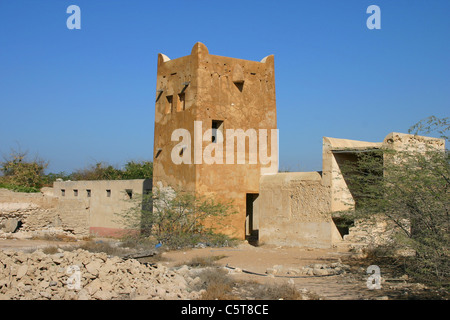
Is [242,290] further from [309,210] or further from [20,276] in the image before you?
[309,210]

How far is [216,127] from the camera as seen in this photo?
63.9ft

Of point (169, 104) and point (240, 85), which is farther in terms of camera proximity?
point (169, 104)

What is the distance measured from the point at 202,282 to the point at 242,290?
0.87m

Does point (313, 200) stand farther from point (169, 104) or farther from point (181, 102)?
point (169, 104)

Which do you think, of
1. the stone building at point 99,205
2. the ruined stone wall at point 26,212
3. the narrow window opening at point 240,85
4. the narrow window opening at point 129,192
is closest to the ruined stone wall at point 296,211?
the narrow window opening at point 240,85

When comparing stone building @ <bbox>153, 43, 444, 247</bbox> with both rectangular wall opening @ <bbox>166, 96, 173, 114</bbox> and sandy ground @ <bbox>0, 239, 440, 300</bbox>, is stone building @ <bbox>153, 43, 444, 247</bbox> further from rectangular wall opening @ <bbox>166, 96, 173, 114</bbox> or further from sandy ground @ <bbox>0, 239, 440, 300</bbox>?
sandy ground @ <bbox>0, 239, 440, 300</bbox>

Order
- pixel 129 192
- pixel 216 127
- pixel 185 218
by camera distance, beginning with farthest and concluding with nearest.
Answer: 1. pixel 129 192
2. pixel 216 127
3. pixel 185 218

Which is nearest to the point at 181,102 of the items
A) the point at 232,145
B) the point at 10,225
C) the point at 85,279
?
the point at 232,145

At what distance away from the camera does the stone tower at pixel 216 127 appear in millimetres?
18688

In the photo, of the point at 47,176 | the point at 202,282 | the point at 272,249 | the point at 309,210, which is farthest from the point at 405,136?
the point at 47,176

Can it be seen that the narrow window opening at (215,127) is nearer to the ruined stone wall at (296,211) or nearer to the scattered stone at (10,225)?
the ruined stone wall at (296,211)

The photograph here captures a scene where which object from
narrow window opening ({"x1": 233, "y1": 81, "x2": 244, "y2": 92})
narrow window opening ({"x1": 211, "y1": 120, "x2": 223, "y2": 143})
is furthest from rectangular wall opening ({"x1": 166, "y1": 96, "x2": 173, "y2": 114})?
narrow window opening ({"x1": 233, "y1": 81, "x2": 244, "y2": 92})

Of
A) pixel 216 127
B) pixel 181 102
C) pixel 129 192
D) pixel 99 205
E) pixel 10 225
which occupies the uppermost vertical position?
pixel 181 102

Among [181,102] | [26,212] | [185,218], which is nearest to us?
[185,218]
